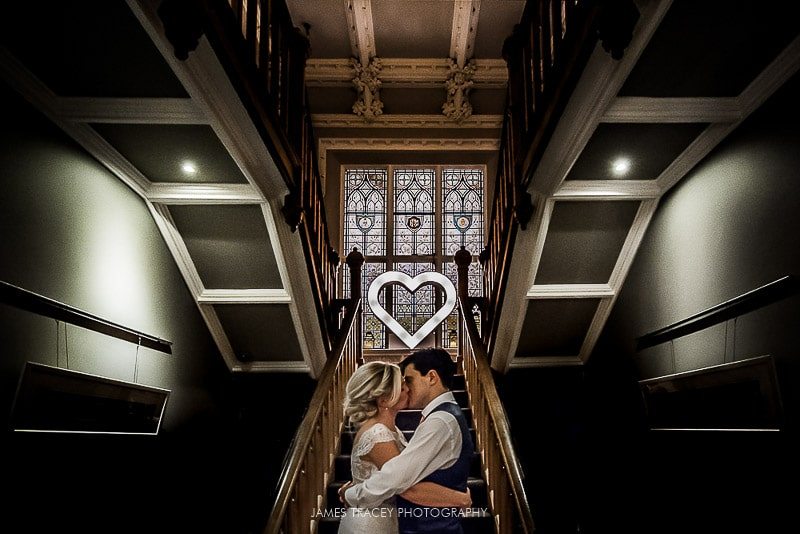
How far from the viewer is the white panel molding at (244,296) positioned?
6.00m

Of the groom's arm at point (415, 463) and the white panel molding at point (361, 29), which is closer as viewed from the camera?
the groom's arm at point (415, 463)

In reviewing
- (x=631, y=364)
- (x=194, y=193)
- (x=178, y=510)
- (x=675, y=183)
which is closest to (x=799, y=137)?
(x=675, y=183)

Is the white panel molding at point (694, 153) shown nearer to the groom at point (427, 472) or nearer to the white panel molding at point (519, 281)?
the white panel molding at point (519, 281)

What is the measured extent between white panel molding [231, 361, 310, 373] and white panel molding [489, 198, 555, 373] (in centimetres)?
192

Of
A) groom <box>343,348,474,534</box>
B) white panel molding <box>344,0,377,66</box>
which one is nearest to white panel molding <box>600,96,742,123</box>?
groom <box>343,348,474,534</box>

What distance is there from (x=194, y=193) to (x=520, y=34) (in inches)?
106

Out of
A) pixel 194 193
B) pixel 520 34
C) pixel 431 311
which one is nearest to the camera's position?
pixel 194 193

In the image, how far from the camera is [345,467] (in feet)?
16.7

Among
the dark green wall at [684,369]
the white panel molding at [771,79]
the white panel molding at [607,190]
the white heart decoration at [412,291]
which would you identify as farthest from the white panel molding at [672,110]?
the white heart decoration at [412,291]

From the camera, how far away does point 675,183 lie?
16.6 ft

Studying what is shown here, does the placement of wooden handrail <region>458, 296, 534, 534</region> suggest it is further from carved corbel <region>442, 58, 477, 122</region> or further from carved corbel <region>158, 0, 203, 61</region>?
carved corbel <region>442, 58, 477, 122</region>

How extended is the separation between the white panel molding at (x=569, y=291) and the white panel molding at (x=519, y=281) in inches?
4.7

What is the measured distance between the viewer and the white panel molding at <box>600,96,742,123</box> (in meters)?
3.90

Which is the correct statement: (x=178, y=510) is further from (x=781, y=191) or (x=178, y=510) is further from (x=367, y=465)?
(x=781, y=191)
